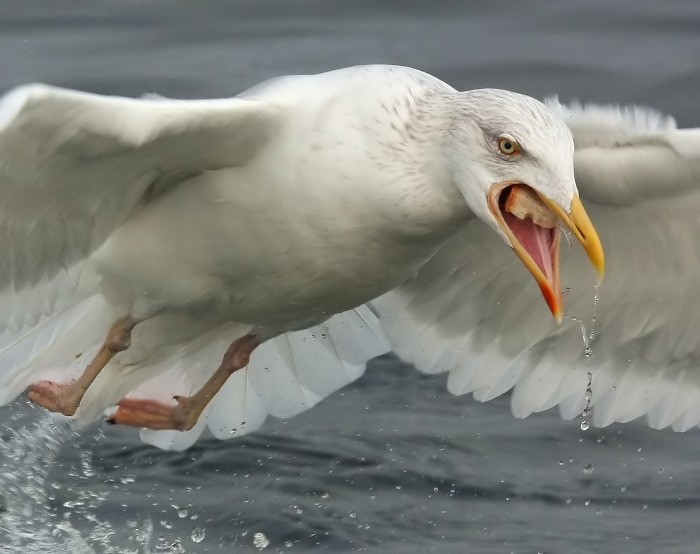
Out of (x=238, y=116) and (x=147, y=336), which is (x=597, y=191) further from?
(x=147, y=336)

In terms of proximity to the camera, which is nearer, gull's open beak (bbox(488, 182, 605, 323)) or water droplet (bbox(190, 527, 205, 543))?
gull's open beak (bbox(488, 182, 605, 323))

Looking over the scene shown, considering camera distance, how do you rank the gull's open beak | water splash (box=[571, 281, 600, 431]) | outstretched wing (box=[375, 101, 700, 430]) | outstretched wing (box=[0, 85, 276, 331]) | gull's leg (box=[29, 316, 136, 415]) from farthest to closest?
water splash (box=[571, 281, 600, 431])
outstretched wing (box=[375, 101, 700, 430])
gull's leg (box=[29, 316, 136, 415])
the gull's open beak
outstretched wing (box=[0, 85, 276, 331])

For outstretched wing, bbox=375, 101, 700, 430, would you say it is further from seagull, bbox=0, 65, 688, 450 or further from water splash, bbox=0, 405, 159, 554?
water splash, bbox=0, 405, 159, 554

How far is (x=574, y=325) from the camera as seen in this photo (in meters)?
6.91

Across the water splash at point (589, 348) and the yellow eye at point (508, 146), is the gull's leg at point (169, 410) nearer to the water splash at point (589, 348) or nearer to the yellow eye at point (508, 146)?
the water splash at point (589, 348)

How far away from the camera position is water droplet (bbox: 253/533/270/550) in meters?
6.48

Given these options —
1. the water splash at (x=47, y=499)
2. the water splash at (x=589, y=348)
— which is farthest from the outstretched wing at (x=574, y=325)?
the water splash at (x=47, y=499)

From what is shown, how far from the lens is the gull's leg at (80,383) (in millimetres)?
6285

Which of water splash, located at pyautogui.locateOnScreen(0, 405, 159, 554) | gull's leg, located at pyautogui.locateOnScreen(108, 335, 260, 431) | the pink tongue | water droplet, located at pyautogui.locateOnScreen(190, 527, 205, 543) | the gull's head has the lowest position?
water splash, located at pyautogui.locateOnScreen(0, 405, 159, 554)

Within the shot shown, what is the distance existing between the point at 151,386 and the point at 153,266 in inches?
36.2

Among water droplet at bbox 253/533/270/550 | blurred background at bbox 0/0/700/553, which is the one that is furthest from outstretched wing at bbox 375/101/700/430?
water droplet at bbox 253/533/270/550

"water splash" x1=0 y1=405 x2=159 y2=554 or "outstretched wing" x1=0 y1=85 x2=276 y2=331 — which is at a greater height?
"outstretched wing" x1=0 y1=85 x2=276 y2=331

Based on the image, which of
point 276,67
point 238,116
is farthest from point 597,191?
point 276,67

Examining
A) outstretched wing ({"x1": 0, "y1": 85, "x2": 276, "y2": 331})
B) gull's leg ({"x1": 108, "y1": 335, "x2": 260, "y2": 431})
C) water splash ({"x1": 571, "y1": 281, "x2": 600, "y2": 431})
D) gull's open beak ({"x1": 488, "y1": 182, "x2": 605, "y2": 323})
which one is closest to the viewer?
outstretched wing ({"x1": 0, "y1": 85, "x2": 276, "y2": 331})
